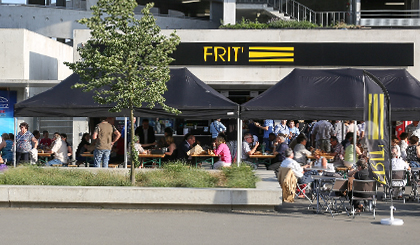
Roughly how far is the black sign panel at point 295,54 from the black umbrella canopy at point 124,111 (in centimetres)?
800

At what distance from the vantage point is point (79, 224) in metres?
9.27

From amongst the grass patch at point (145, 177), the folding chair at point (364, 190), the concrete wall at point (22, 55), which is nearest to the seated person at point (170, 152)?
the grass patch at point (145, 177)

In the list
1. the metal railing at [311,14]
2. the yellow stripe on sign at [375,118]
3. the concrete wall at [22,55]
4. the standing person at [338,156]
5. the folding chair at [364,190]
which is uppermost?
the metal railing at [311,14]

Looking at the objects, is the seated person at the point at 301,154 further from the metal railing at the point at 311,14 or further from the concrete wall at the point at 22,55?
the metal railing at the point at 311,14

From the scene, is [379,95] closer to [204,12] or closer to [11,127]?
[11,127]

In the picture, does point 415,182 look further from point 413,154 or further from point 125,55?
point 125,55

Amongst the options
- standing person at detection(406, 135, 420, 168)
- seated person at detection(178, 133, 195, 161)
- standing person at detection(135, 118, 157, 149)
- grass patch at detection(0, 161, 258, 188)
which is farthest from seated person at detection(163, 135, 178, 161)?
standing person at detection(406, 135, 420, 168)

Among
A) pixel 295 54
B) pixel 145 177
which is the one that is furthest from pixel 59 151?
pixel 295 54

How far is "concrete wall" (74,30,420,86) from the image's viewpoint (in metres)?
22.8

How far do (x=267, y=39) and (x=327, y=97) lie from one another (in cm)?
897

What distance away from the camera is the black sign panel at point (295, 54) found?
22547mm

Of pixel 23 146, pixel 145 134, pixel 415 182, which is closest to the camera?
pixel 415 182

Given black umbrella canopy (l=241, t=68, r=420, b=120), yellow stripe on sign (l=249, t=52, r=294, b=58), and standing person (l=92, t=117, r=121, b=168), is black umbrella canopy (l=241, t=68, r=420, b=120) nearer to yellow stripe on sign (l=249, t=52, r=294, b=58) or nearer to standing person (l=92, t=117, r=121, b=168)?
standing person (l=92, t=117, r=121, b=168)

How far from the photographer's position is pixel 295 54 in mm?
22797
